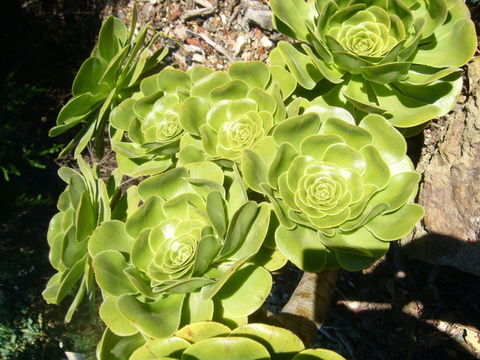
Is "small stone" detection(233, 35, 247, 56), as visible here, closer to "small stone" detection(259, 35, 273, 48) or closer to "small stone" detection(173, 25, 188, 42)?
"small stone" detection(259, 35, 273, 48)

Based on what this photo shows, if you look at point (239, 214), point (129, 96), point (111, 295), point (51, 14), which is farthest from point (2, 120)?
point (239, 214)

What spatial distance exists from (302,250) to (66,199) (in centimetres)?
59

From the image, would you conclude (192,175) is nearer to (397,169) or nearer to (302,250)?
(302,250)

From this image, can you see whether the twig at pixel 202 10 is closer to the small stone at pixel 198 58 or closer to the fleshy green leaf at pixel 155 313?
the small stone at pixel 198 58

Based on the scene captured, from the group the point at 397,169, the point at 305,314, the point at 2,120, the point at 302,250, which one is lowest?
the point at 2,120

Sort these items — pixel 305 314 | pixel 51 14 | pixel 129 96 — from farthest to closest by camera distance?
pixel 51 14 → pixel 129 96 → pixel 305 314

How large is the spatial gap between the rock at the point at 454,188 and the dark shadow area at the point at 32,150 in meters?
1.83

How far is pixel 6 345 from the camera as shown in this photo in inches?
86.7

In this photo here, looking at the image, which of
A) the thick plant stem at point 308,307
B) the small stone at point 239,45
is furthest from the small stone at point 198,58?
the thick plant stem at point 308,307

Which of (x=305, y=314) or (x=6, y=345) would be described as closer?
(x=305, y=314)

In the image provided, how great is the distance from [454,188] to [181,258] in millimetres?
798

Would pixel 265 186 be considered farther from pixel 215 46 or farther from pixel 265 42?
pixel 215 46

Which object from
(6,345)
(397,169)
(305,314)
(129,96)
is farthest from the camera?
(6,345)

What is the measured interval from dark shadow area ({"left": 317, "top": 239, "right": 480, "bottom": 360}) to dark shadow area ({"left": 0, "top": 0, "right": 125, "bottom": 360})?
4.75 feet
